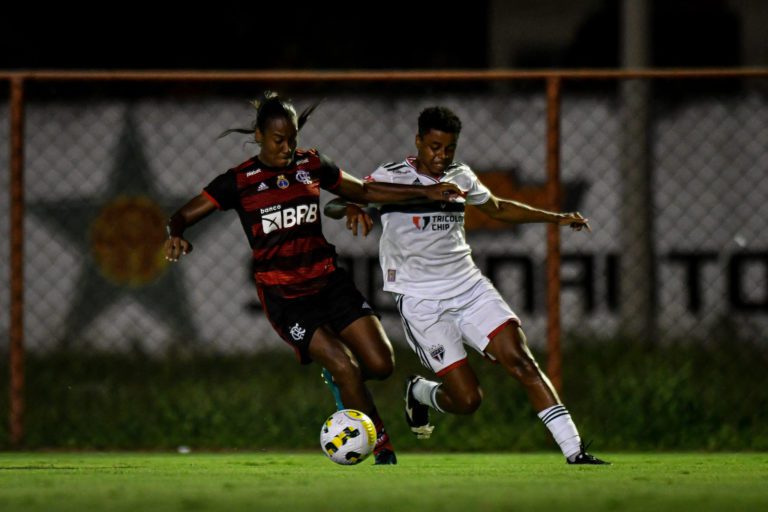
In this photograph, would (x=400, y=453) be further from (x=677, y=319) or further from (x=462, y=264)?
(x=677, y=319)

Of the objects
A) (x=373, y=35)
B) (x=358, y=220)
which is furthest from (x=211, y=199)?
(x=373, y=35)

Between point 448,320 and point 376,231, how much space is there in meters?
3.16

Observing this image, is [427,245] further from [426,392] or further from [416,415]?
[416,415]

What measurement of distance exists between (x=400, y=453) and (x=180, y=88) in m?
4.95

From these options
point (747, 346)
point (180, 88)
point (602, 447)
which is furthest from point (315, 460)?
point (180, 88)

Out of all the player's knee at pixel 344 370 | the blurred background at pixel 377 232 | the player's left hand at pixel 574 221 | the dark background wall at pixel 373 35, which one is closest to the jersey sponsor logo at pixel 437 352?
the player's knee at pixel 344 370

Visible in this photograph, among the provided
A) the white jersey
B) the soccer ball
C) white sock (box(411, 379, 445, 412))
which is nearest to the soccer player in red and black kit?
the white jersey

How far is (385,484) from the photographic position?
607cm

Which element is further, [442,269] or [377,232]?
[377,232]

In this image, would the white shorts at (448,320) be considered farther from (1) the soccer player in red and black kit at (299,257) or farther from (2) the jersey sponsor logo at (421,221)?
(2) the jersey sponsor logo at (421,221)

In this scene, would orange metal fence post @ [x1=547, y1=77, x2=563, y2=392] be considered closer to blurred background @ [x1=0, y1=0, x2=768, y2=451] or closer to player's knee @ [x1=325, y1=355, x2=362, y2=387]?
blurred background @ [x1=0, y1=0, x2=768, y2=451]

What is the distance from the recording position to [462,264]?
7730 mm

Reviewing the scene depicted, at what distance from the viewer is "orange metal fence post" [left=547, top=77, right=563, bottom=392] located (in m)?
8.67

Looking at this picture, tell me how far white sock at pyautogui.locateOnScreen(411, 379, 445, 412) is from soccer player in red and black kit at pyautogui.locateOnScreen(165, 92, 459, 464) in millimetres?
485
